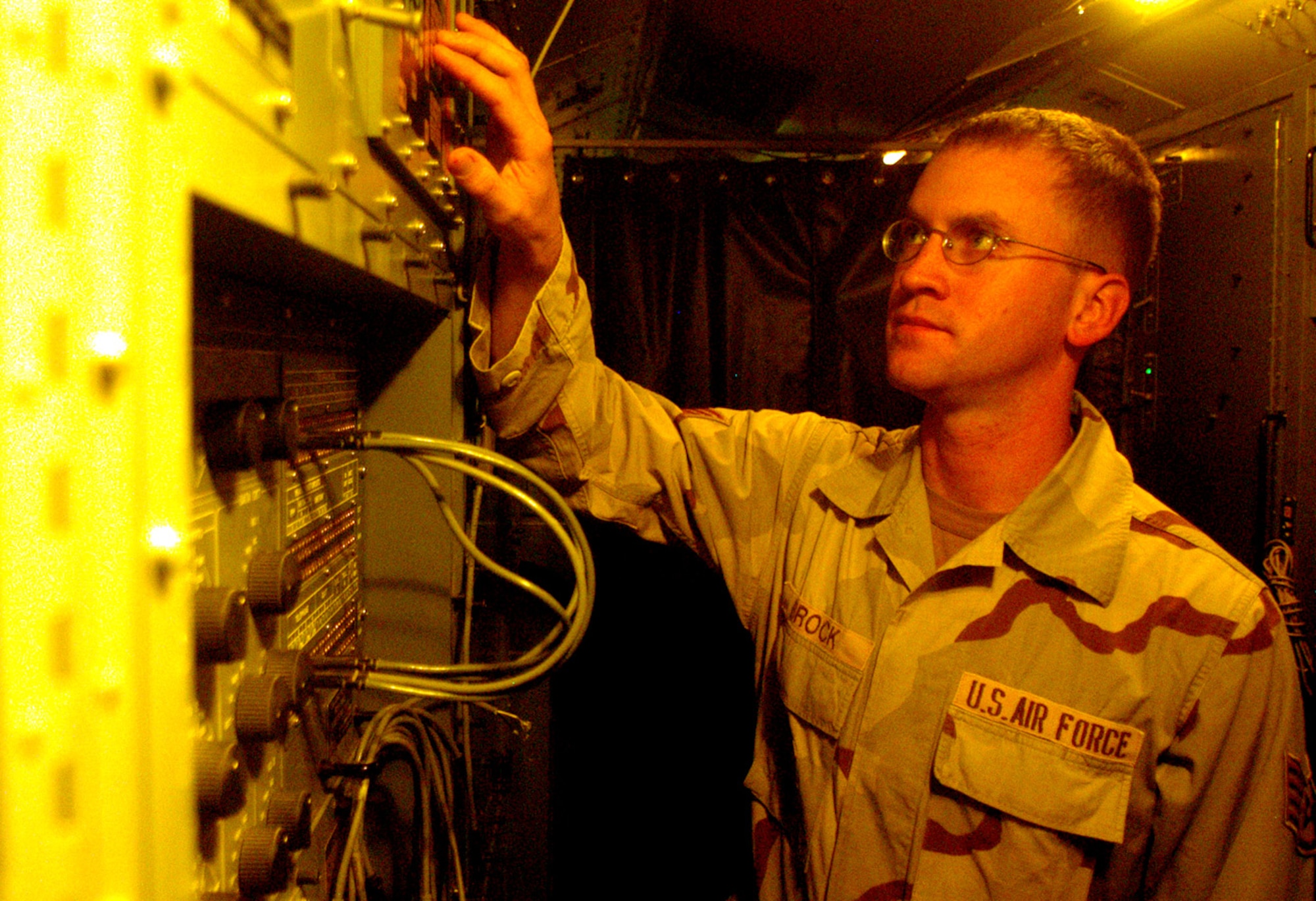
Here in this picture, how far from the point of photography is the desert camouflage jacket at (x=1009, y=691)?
97 cm

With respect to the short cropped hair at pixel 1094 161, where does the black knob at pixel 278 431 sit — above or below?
below

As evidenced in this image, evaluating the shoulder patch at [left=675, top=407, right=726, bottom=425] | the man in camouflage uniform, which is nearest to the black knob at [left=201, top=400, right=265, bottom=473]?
the man in camouflage uniform

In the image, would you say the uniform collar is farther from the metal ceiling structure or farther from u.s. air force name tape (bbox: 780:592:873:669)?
the metal ceiling structure

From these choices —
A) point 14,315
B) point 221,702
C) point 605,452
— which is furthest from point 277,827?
point 605,452

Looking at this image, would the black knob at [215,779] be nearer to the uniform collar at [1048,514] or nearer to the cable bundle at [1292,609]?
the uniform collar at [1048,514]

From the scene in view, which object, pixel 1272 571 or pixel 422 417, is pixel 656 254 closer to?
pixel 422 417

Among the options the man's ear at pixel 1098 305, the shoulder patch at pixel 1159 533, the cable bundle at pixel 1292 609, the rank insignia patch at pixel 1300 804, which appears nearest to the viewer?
the rank insignia patch at pixel 1300 804

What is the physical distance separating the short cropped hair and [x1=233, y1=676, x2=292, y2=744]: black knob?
1241mm

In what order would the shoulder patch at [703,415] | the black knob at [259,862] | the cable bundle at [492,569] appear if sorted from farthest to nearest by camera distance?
the shoulder patch at [703,415] → the cable bundle at [492,569] → the black knob at [259,862]

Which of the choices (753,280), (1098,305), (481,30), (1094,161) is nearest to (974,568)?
(1098,305)

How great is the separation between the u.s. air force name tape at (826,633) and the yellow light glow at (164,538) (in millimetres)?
1008

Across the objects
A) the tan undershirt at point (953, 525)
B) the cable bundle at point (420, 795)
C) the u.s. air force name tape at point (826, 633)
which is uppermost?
the tan undershirt at point (953, 525)

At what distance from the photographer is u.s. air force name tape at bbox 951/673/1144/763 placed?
0.98 m

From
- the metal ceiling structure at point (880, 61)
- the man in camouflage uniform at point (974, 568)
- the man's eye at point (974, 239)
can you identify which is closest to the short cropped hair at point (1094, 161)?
the man in camouflage uniform at point (974, 568)
